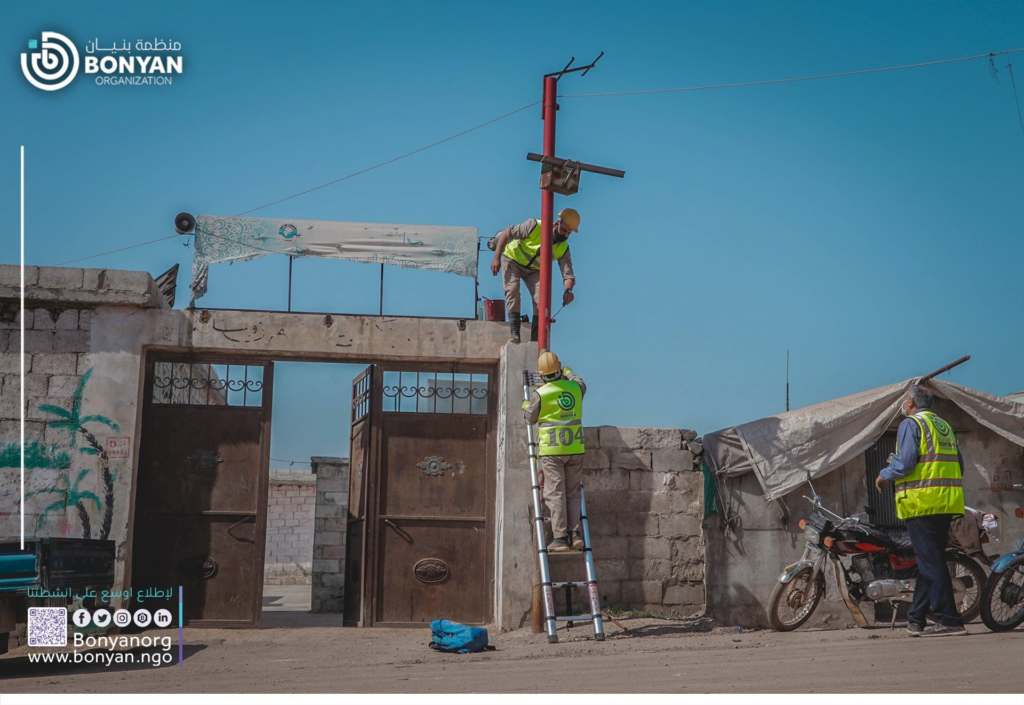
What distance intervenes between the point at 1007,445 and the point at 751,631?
3602 millimetres

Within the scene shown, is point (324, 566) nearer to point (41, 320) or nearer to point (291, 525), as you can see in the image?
point (41, 320)

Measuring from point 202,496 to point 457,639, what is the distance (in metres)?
3.60

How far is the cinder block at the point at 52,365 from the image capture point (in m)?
9.49

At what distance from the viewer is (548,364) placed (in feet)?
28.2

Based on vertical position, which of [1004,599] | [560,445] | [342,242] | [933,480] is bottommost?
[1004,599]

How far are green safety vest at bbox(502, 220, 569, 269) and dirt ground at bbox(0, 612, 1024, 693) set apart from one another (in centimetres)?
374

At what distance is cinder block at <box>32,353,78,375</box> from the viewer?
9492mm

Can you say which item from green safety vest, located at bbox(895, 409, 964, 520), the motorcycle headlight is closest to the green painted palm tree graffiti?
the motorcycle headlight

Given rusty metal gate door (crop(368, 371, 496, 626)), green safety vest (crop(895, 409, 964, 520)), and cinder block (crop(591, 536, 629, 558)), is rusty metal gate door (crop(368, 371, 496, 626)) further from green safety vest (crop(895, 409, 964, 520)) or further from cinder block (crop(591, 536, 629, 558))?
green safety vest (crop(895, 409, 964, 520))

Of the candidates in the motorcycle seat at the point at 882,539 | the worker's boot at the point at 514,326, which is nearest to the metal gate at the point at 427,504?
the worker's boot at the point at 514,326

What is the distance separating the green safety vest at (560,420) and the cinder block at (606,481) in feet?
4.74

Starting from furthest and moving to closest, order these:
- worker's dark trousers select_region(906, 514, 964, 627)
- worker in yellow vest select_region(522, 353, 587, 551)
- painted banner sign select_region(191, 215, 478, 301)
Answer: painted banner sign select_region(191, 215, 478, 301), worker in yellow vest select_region(522, 353, 587, 551), worker's dark trousers select_region(906, 514, 964, 627)

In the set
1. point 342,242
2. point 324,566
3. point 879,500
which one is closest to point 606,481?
point 879,500

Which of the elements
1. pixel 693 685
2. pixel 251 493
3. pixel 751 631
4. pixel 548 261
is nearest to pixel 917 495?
pixel 751 631
